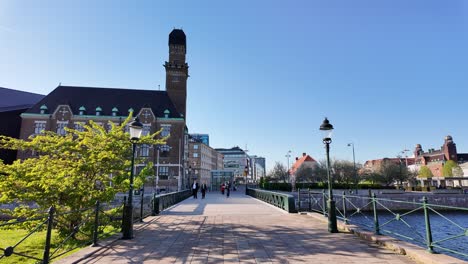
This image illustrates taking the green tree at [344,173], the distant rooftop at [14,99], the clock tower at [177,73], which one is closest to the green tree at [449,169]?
the green tree at [344,173]

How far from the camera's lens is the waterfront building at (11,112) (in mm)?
50500

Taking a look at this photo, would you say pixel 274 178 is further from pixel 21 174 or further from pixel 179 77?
pixel 21 174

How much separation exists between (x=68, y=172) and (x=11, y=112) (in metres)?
55.8

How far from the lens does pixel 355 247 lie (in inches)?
259

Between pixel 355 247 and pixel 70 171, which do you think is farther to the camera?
pixel 70 171

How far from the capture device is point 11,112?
5188 cm

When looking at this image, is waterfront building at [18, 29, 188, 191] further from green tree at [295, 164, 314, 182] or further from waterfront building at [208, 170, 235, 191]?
green tree at [295, 164, 314, 182]

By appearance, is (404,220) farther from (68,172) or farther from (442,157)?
(442,157)

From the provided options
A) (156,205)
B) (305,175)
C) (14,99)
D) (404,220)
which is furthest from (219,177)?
(404,220)

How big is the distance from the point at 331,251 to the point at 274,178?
72112mm

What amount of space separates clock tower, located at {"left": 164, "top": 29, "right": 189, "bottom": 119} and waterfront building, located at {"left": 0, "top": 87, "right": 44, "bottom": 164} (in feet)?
94.6

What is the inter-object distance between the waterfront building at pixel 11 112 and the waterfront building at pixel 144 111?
3.57 m

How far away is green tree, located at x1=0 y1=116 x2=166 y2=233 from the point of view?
9.39m

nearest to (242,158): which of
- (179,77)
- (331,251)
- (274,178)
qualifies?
(274,178)
